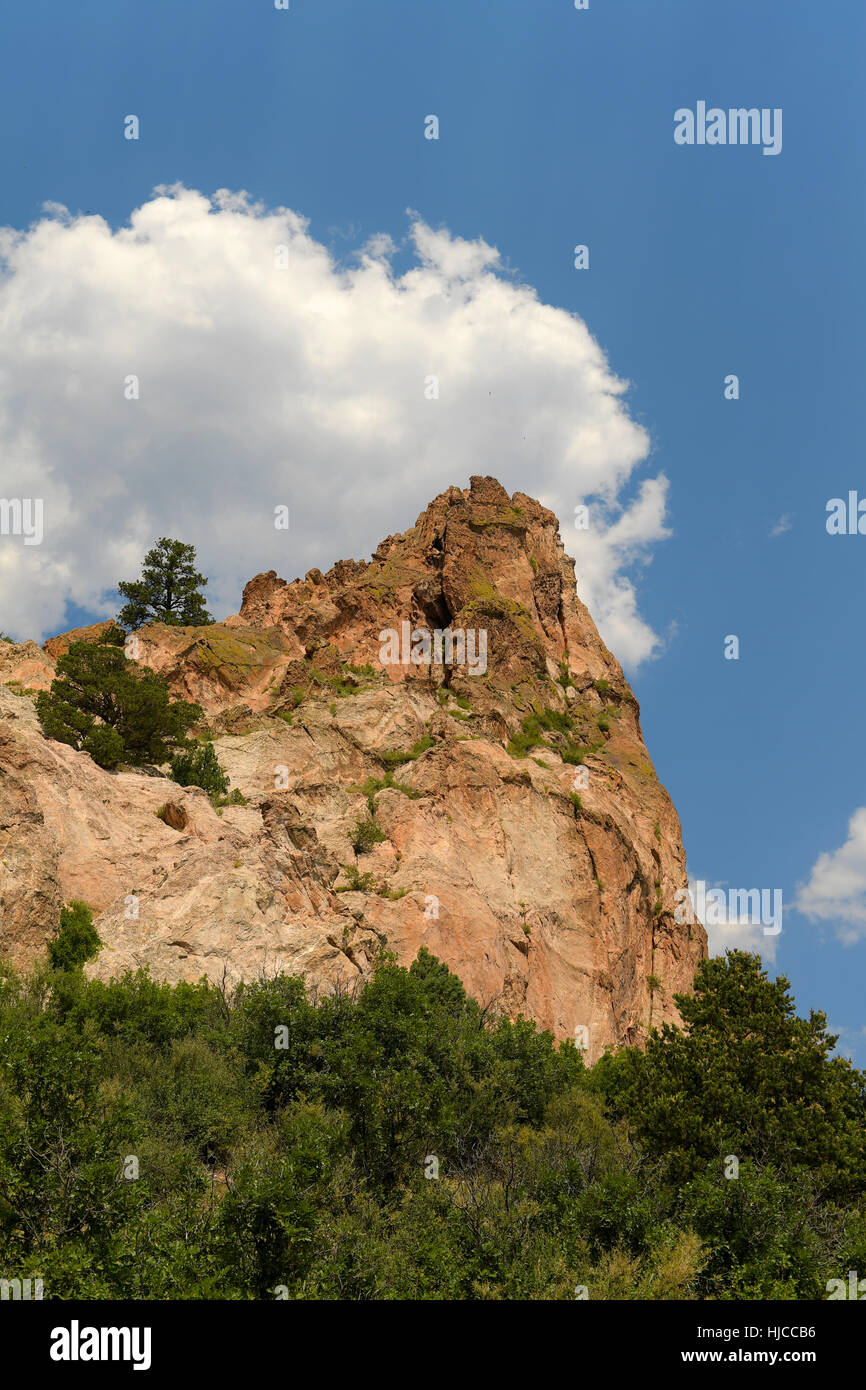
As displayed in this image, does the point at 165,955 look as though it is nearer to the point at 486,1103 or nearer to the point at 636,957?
the point at 486,1103

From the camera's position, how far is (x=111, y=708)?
41.5 metres

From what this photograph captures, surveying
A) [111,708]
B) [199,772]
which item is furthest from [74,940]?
[111,708]

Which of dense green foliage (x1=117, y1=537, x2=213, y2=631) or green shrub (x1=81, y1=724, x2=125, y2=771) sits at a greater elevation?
dense green foliage (x1=117, y1=537, x2=213, y2=631)

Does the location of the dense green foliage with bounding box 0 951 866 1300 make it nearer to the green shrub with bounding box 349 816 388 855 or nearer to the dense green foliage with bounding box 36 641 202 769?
the green shrub with bounding box 349 816 388 855

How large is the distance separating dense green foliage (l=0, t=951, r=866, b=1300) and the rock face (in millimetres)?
3327

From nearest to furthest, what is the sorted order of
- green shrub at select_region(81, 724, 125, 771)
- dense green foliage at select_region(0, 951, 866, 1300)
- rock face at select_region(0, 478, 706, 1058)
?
dense green foliage at select_region(0, 951, 866, 1300)
rock face at select_region(0, 478, 706, 1058)
green shrub at select_region(81, 724, 125, 771)

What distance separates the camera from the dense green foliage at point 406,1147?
46.5ft

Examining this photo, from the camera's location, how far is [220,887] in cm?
3186

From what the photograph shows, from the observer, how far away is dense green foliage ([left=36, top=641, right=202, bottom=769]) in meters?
38.5

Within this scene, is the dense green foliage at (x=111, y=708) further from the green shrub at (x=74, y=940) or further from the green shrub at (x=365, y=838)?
the green shrub at (x=74, y=940)

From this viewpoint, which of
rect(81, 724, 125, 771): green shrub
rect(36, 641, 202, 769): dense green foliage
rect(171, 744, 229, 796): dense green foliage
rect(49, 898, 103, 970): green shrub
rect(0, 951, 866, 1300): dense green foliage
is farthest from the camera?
rect(171, 744, 229, 796): dense green foliage

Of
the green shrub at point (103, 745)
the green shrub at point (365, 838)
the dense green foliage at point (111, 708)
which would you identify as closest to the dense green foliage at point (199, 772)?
the dense green foliage at point (111, 708)
